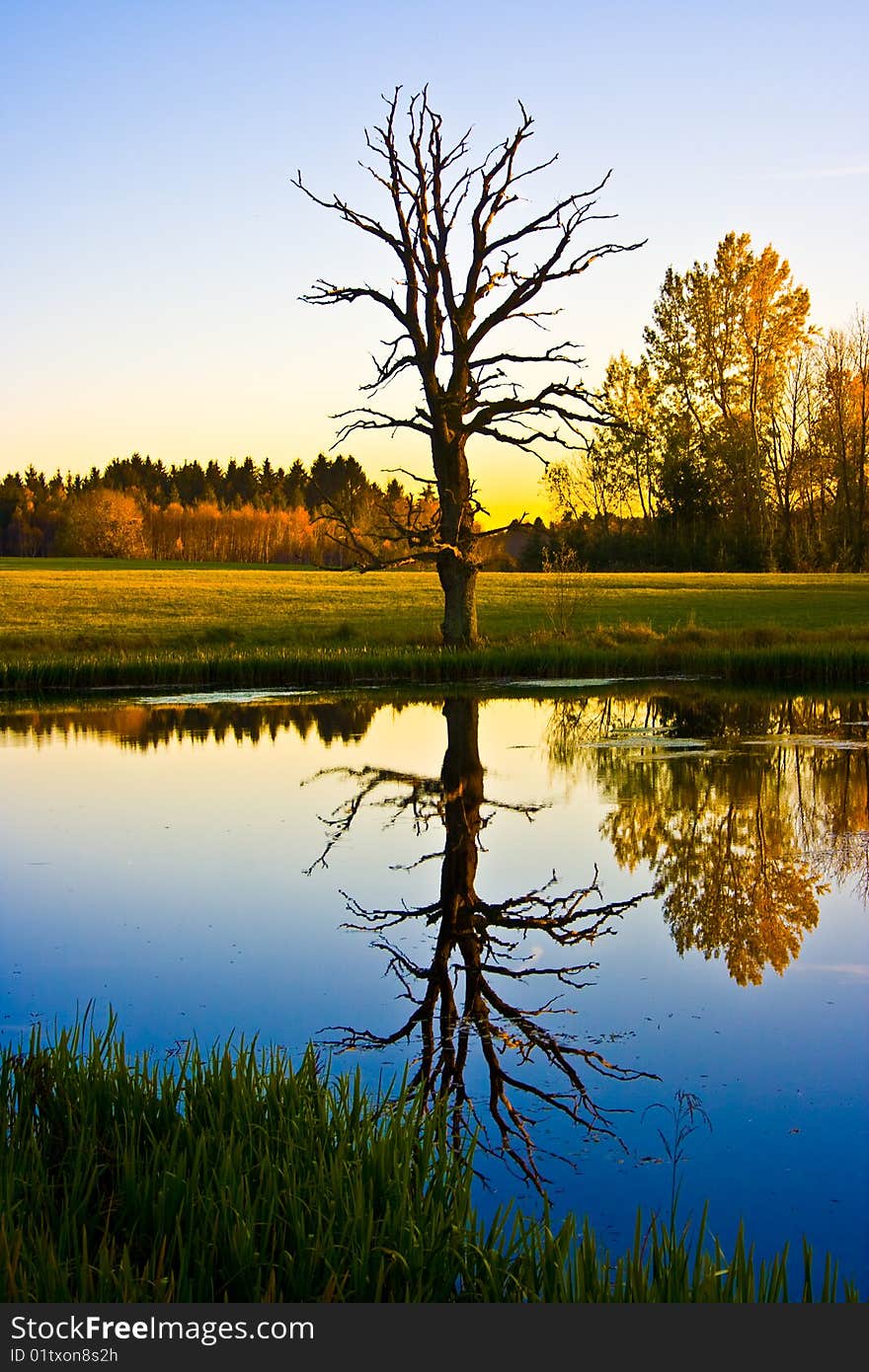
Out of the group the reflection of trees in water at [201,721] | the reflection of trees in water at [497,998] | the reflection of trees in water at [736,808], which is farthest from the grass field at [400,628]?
the reflection of trees in water at [497,998]

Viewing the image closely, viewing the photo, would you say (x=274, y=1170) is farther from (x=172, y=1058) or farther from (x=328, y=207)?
(x=328, y=207)

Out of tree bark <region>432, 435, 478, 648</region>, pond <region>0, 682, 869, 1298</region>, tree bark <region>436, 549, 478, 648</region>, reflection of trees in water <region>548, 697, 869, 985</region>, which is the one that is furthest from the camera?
tree bark <region>436, 549, 478, 648</region>

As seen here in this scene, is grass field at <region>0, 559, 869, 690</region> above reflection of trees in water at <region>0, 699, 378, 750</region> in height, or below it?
above

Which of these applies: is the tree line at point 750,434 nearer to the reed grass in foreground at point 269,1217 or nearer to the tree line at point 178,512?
the tree line at point 178,512

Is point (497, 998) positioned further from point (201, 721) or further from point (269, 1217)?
point (201, 721)

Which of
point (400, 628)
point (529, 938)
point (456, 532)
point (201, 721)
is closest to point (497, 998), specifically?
point (529, 938)

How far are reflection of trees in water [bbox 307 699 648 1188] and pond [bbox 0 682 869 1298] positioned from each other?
0.02 metres

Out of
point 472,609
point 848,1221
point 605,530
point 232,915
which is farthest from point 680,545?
point 848,1221

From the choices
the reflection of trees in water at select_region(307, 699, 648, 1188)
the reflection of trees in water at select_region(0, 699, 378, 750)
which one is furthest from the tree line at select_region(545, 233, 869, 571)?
the reflection of trees in water at select_region(307, 699, 648, 1188)

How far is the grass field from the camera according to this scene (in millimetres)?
25359

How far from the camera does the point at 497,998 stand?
738 centimetres

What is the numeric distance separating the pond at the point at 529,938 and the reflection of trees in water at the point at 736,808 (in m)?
0.05

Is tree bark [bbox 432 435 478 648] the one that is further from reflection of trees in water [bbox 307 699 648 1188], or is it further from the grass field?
reflection of trees in water [bbox 307 699 648 1188]

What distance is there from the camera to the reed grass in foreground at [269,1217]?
3803 mm
